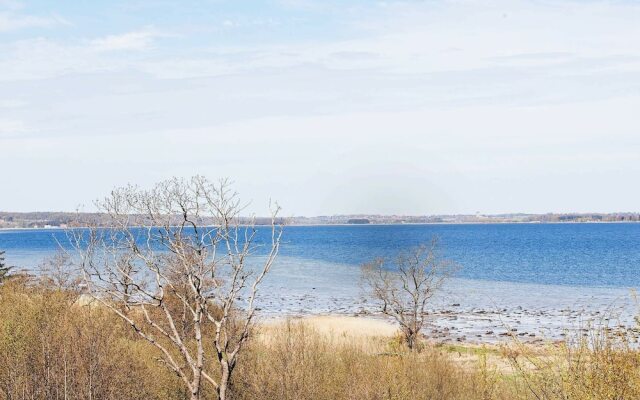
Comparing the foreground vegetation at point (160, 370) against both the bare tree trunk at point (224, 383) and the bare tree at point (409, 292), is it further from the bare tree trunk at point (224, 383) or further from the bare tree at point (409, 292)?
the bare tree at point (409, 292)

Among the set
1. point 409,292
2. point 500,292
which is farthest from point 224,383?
point 500,292

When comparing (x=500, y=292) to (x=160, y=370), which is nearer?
(x=160, y=370)

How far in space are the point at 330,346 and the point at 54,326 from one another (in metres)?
13.5

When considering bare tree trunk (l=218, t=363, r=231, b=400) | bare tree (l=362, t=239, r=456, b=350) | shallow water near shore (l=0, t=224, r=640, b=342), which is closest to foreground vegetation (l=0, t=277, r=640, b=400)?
bare tree trunk (l=218, t=363, r=231, b=400)

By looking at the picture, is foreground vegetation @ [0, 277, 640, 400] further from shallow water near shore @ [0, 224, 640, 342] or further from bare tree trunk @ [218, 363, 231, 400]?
shallow water near shore @ [0, 224, 640, 342]

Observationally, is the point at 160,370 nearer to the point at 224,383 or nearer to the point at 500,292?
the point at 224,383

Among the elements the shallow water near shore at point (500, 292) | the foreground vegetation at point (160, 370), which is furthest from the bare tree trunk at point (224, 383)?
the shallow water near shore at point (500, 292)

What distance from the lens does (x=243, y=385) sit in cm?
3114

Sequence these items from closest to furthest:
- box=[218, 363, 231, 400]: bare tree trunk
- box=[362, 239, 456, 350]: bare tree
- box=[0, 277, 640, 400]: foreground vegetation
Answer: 1. box=[218, 363, 231, 400]: bare tree trunk
2. box=[0, 277, 640, 400]: foreground vegetation
3. box=[362, 239, 456, 350]: bare tree

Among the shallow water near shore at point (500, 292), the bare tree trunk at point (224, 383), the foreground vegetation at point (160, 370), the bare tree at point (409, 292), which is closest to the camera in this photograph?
the bare tree trunk at point (224, 383)

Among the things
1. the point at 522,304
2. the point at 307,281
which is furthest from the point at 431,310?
the point at 307,281

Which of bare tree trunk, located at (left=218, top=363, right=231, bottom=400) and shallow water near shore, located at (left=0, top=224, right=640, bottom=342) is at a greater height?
bare tree trunk, located at (left=218, top=363, right=231, bottom=400)

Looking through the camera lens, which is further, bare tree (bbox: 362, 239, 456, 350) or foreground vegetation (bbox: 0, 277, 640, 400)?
bare tree (bbox: 362, 239, 456, 350)

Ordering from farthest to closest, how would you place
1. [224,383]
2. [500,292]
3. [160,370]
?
[500,292] → [160,370] → [224,383]
